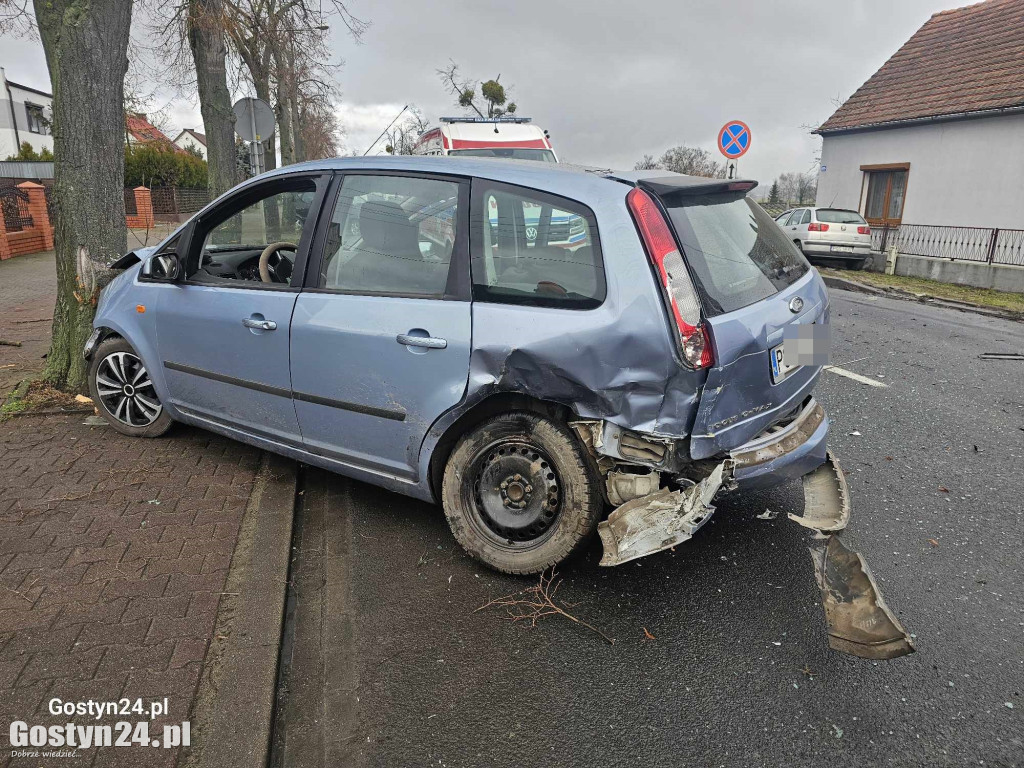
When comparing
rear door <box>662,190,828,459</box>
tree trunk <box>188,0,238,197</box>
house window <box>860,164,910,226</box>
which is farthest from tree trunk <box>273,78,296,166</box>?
rear door <box>662,190,828,459</box>

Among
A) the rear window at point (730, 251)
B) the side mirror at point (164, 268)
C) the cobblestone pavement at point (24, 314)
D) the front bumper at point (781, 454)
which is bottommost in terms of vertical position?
the cobblestone pavement at point (24, 314)

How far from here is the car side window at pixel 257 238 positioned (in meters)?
3.82

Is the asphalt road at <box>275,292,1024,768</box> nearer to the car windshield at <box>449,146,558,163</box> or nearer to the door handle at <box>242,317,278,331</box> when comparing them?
the door handle at <box>242,317,278,331</box>

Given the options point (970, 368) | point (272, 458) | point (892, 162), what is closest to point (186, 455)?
point (272, 458)

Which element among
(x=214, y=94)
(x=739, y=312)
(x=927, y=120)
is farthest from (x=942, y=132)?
(x=739, y=312)

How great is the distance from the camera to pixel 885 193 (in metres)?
21.0

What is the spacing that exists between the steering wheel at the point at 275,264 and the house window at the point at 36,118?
57.9 m

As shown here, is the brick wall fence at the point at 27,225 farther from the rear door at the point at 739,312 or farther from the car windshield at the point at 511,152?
the rear door at the point at 739,312

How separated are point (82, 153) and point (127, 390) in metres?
1.97

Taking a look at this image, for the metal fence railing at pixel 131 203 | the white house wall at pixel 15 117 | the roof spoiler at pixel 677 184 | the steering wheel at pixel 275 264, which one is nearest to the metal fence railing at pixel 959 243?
the roof spoiler at pixel 677 184

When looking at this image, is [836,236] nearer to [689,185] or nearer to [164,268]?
[689,185]

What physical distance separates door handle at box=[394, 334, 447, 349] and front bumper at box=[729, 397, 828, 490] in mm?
1332

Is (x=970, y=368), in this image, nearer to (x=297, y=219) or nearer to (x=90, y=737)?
(x=297, y=219)

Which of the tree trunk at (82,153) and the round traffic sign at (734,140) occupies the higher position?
the round traffic sign at (734,140)
